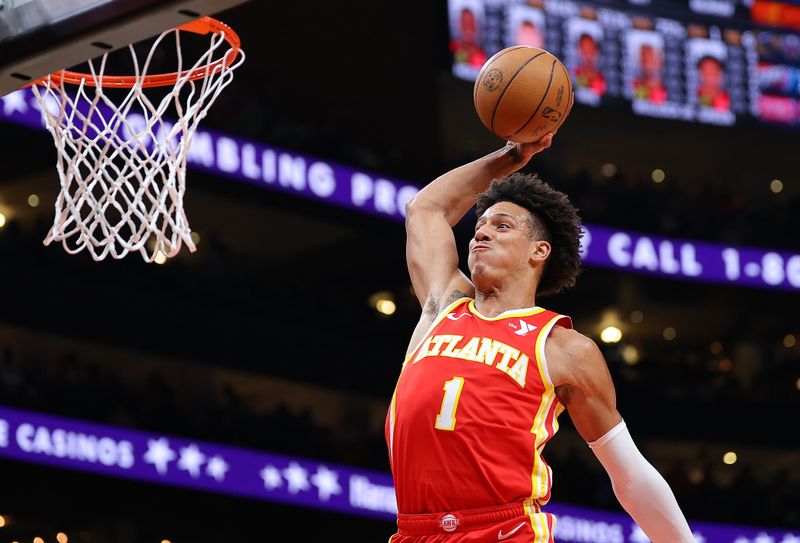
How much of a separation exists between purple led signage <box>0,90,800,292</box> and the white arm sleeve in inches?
352

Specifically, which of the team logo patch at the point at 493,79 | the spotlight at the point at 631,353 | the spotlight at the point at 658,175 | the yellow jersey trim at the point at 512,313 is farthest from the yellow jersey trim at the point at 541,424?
the spotlight at the point at 658,175

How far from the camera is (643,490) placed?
13.3 feet

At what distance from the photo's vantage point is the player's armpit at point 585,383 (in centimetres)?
407

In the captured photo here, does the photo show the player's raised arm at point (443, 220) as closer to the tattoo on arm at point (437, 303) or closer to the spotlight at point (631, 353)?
the tattoo on arm at point (437, 303)

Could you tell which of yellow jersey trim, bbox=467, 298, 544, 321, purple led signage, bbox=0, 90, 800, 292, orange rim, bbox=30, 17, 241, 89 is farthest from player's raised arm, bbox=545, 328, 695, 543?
purple led signage, bbox=0, 90, 800, 292

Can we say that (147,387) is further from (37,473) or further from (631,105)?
(631,105)

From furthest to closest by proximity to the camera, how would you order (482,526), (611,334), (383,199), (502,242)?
(611,334) < (383,199) < (502,242) < (482,526)

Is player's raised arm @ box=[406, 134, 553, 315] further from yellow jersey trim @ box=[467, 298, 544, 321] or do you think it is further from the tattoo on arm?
yellow jersey trim @ box=[467, 298, 544, 321]

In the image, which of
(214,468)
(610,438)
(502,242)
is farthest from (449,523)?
(214,468)

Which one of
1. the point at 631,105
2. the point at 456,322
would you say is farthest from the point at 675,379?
the point at 456,322

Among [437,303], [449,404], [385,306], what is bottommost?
[449,404]

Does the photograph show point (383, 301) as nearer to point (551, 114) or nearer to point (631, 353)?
point (631, 353)

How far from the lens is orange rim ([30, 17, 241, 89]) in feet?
16.2

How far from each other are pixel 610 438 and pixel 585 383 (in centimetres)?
19
